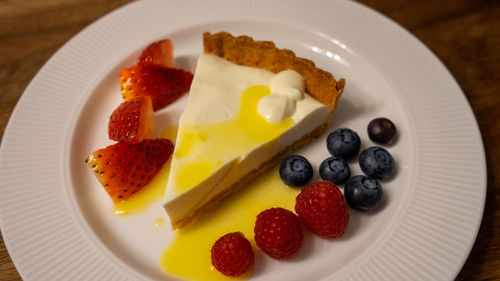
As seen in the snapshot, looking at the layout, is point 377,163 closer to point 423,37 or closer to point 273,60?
point 273,60

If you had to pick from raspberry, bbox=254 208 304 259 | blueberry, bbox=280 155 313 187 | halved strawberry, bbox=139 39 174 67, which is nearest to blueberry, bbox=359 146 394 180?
blueberry, bbox=280 155 313 187

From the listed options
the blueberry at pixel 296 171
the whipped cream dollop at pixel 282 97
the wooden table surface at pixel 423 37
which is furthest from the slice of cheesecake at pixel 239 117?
the wooden table surface at pixel 423 37

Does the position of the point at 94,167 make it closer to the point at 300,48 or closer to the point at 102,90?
the point at 102,90

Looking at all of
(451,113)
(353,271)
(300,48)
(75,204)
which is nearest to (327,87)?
(300,48)

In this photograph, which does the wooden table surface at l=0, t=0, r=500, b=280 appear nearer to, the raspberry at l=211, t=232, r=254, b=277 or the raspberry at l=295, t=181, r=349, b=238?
the raspberry at l=295, t=181, r=349, b=238

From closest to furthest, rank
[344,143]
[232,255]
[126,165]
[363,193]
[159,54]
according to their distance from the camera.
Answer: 1. [232,255]
2. [363,193]
3. [126,165]
4. [344,143]
5. [159,54]

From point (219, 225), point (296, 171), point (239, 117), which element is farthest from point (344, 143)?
point (219, 225)

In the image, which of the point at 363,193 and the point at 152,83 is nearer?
the point at 363,193

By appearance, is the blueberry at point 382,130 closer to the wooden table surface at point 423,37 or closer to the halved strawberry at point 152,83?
the wooden table surface at point 423,37
